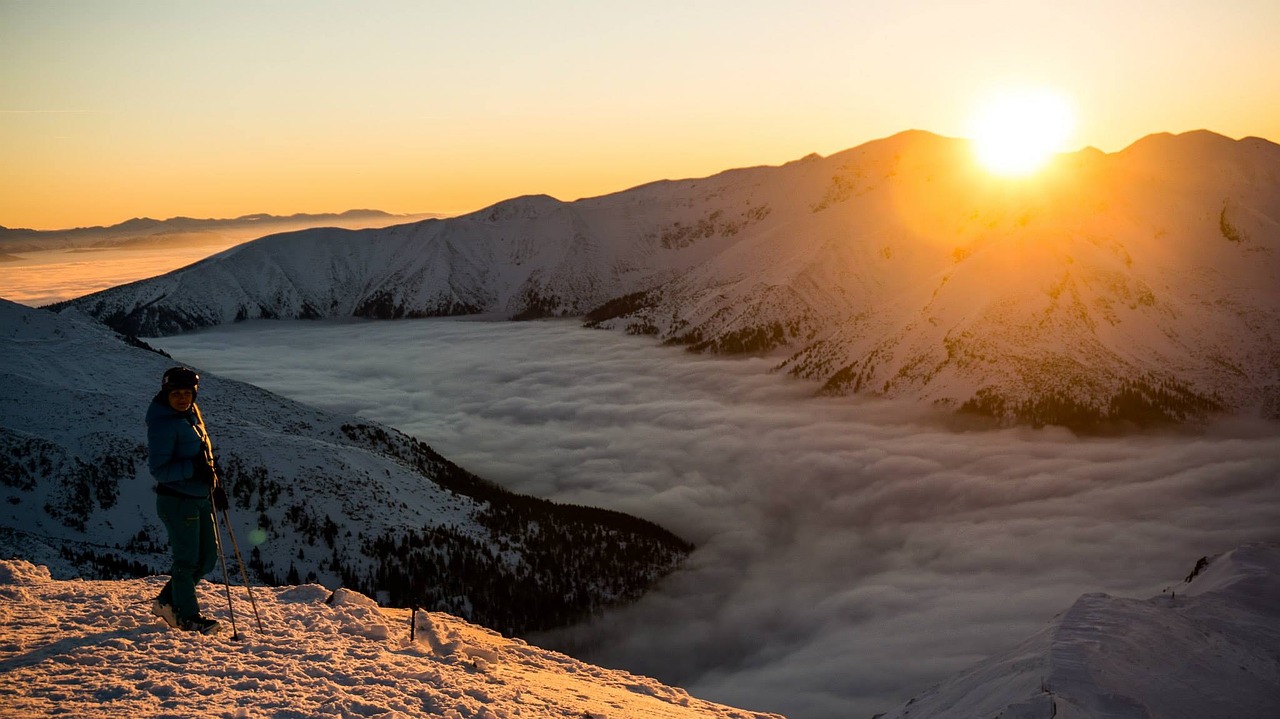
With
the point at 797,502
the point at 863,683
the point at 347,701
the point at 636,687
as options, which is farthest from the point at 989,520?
the point at 347,701

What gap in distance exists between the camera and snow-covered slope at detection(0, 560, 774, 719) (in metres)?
10.6

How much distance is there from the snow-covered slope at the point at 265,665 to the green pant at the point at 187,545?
575mm

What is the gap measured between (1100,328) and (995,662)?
19960 centimetres

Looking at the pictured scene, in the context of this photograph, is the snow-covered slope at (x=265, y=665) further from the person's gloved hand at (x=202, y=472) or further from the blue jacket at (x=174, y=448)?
the person's gloved hand at (x=202, y=472)

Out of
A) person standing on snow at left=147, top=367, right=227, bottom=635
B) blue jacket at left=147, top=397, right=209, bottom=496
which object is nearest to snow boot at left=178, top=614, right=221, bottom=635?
person standing on snow at left=147, top=367, right=227, bottom=635

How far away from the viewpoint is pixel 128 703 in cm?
1016

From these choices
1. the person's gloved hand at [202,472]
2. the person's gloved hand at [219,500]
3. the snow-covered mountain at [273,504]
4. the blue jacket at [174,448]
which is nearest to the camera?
the blue jacket at [174,448]

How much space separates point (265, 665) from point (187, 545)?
2495 millimetres

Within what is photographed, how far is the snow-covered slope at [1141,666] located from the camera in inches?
824

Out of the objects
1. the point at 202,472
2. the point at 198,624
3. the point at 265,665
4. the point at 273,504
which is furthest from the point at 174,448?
the point at 273,504

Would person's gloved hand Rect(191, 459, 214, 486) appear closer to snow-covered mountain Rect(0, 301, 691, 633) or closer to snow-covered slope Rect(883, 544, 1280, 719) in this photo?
snow-covered slope Rect(883, 544, 1280, 719)

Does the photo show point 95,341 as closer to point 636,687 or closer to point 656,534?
point 656,534

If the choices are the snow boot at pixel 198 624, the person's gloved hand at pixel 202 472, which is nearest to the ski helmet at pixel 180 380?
the person's gloved hand at pixel 202 472

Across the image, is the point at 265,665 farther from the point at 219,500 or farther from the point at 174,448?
the point at 174,448
